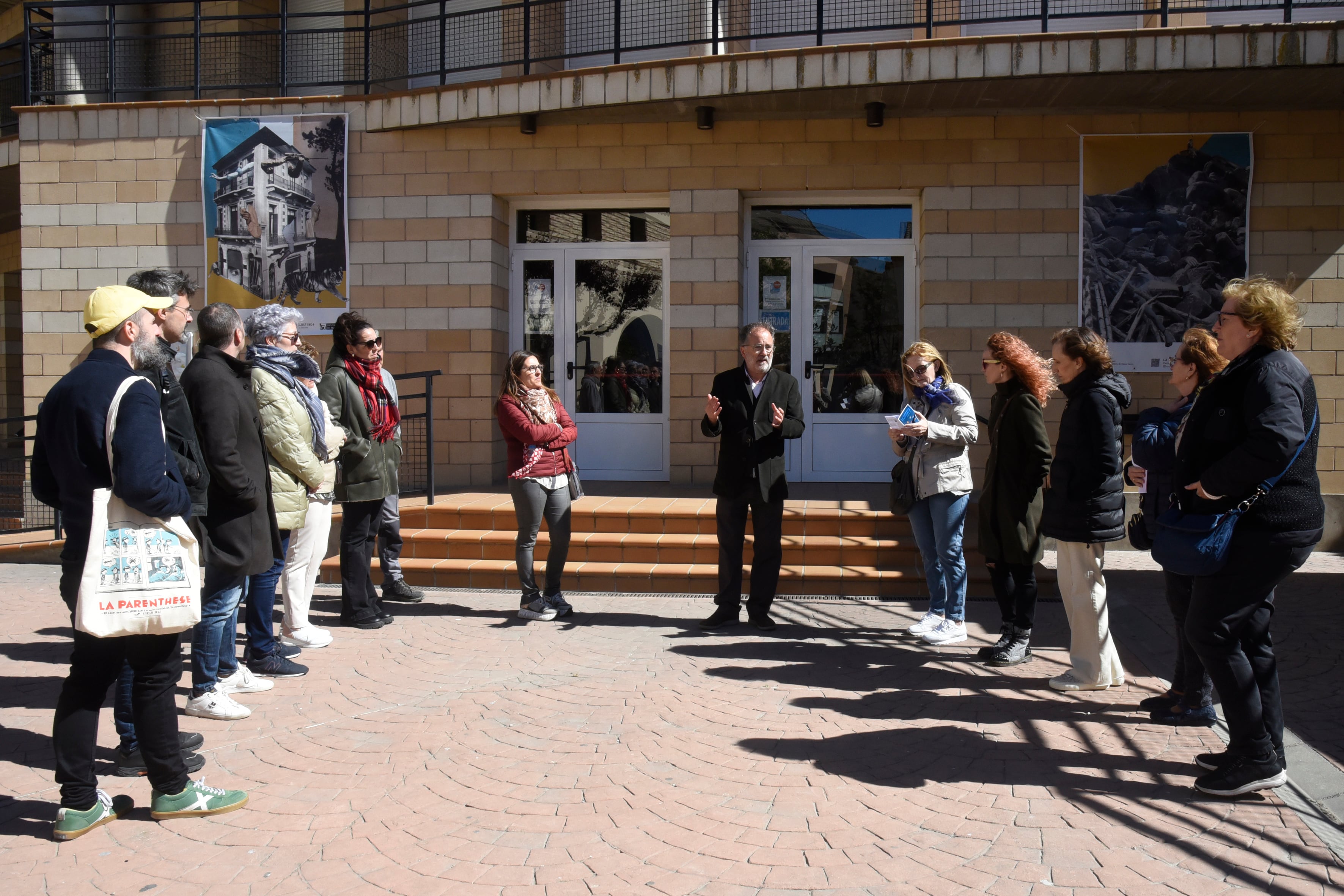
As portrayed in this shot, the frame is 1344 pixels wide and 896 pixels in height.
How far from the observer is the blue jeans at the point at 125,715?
161 inches

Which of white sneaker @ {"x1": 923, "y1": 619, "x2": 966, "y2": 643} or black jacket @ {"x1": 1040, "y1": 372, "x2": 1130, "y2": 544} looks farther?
white sneaker @ {"x1": 923, "y1": 619, "x2": 966, "y2": 643}

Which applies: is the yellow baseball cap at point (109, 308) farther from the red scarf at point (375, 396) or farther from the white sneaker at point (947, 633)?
the white sneaker at point (947, 633)

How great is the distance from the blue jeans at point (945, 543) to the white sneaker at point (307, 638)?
368 centimetres

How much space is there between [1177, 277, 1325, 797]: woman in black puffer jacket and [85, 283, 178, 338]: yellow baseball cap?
395 cm

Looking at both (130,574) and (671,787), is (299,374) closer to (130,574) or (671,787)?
(130,574)

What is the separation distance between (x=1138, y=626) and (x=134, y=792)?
5726mm

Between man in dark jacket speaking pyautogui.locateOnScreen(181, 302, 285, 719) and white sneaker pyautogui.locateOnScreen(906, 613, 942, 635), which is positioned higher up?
man in dark jacket speaking pyautogui.locateOnScreen(181, 302, 285, 719)

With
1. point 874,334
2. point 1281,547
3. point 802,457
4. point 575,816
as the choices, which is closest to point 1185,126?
point 874,334

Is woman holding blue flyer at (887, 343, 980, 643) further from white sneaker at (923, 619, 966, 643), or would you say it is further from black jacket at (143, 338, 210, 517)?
black jacket at (143, 338, 210, 517)

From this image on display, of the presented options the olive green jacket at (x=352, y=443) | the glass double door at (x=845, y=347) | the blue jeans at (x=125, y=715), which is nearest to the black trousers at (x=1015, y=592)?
the olive green jacket at (x=352, y=443)

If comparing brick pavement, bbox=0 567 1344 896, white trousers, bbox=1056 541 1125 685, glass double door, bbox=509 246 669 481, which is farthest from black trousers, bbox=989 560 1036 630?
glass double door, bbox=509 246 669 481

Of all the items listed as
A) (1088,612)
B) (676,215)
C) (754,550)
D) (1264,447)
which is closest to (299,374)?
(754,550)

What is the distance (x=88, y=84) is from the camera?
12.3m

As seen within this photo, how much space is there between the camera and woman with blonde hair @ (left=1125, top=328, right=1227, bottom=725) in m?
4.43
